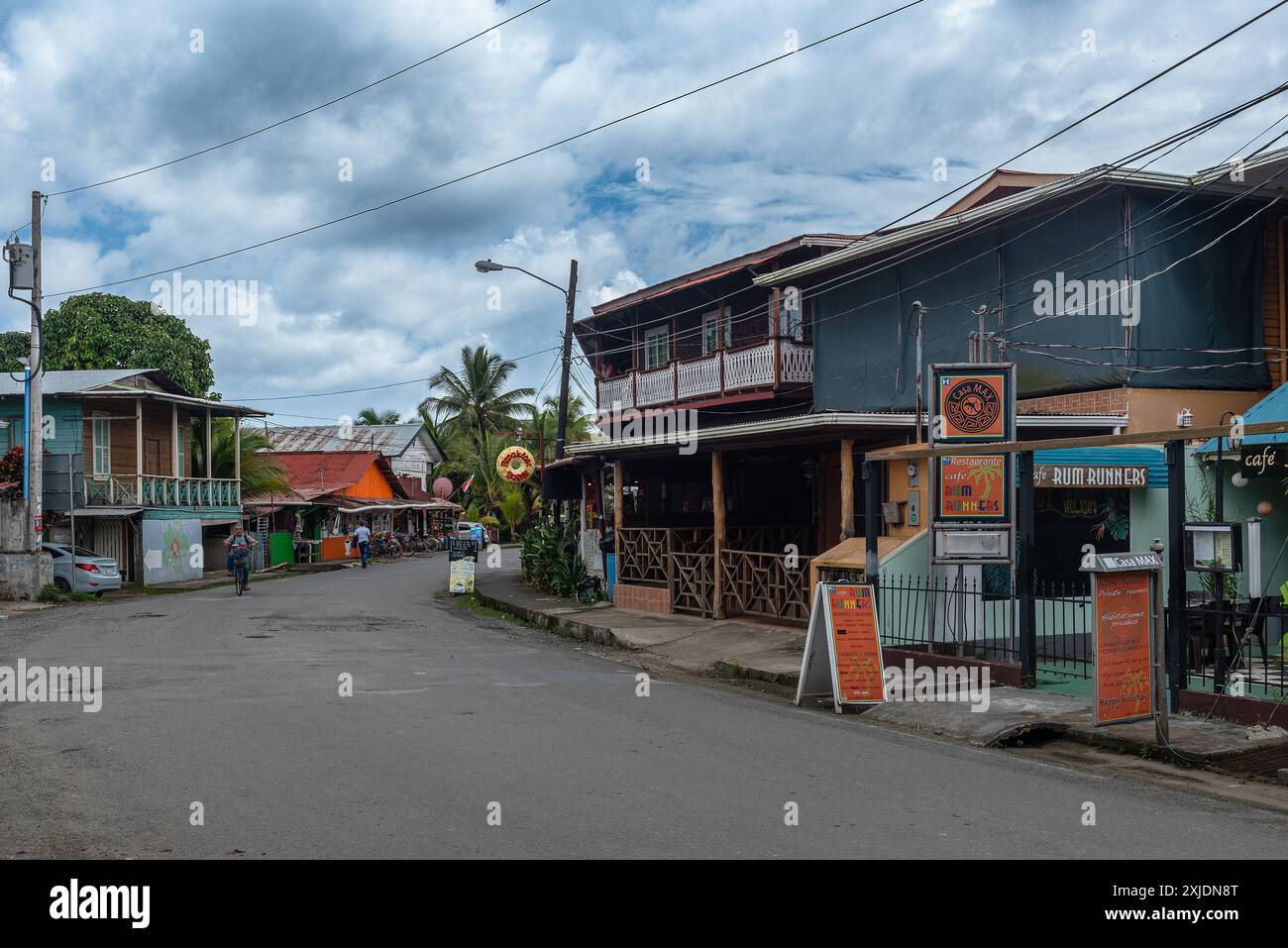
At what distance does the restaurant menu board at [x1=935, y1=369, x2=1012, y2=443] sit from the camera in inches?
494

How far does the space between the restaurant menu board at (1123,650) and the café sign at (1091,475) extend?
188 inches

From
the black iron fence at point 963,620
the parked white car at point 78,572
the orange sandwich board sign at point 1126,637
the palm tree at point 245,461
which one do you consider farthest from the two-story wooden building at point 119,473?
the orange sandwich board sign at point 1126,637

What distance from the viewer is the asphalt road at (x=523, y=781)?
616 cm

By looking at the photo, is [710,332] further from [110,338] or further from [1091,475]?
[110,338]

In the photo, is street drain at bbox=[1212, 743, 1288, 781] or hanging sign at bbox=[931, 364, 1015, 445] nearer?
street drain at bbox=[1212, 743, 1288, 781]

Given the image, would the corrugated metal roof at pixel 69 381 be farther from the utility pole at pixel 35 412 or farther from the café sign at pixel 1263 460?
the café sign at pixel 1263 460

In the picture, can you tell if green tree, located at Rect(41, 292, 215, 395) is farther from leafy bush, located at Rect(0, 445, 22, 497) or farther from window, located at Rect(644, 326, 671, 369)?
window, located at Rect(644, 326, 671, 369)

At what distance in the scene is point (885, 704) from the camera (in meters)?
11.4

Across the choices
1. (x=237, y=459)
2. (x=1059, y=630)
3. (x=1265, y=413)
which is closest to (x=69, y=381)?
(x=237, y=459)

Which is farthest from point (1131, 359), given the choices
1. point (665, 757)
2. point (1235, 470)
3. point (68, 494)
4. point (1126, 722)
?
point (68, 494)

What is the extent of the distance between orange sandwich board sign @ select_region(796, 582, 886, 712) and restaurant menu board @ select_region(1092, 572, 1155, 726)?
264cm

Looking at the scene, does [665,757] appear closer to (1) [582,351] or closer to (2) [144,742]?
(2) [144,742]

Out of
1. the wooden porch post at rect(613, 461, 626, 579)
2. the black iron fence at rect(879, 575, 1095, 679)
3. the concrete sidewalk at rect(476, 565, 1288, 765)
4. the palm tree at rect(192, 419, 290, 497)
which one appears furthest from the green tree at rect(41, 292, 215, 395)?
the black iron fence at rect(879, 575, 1095, 679)

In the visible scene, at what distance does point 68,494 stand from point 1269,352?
88.4ft
